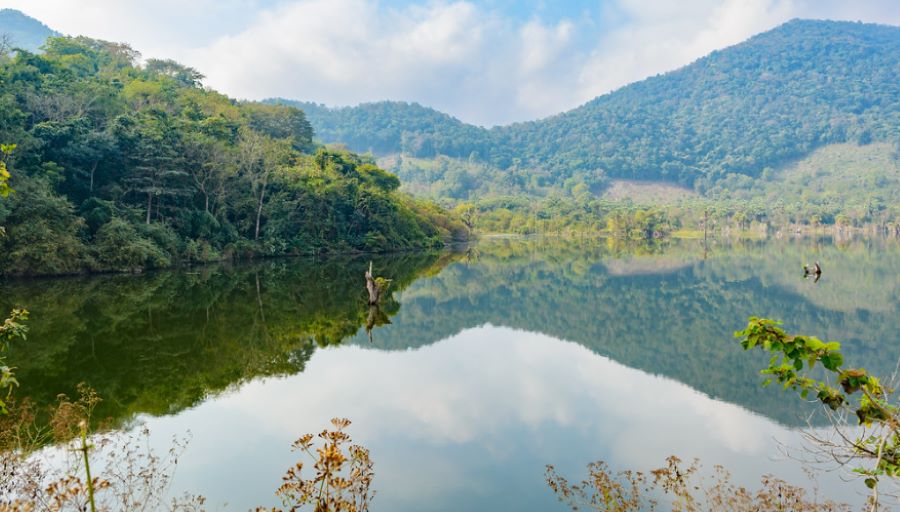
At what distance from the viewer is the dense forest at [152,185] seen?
2342 centimetres

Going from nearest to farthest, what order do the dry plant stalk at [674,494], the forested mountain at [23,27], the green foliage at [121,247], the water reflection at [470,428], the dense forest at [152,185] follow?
the dry plant stalk at [674,494]
the water reflection at [470,428]
the dense forest at [152,185]
the green foliage at [121,247]
the forested mountain at [23,27]

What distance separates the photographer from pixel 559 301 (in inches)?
832

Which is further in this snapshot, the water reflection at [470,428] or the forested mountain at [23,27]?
the forested mountain at [23,27]

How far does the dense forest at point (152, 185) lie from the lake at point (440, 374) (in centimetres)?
282

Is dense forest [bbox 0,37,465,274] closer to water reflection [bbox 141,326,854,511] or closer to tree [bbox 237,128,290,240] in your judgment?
tree [bbox 237,128,290,240]

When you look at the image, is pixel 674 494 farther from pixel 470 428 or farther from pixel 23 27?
pixel 23 27

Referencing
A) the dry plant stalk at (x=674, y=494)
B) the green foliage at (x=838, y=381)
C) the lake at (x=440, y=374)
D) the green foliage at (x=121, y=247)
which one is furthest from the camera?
the green foliage at (x=121, y=247)

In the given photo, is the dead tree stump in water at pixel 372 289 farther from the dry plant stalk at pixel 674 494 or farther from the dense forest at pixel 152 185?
the dense forest at pixel 152 185

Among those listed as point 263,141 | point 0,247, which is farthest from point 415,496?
point 263,141

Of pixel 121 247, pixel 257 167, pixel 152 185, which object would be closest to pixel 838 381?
pixel 121 247

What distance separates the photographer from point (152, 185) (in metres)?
30.3

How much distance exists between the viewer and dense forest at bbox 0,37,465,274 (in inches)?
922

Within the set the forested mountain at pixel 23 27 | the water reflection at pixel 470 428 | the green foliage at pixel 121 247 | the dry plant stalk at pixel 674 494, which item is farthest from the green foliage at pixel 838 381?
the forested mountain at pixel 23 27

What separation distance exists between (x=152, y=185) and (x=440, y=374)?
83.8 feet
